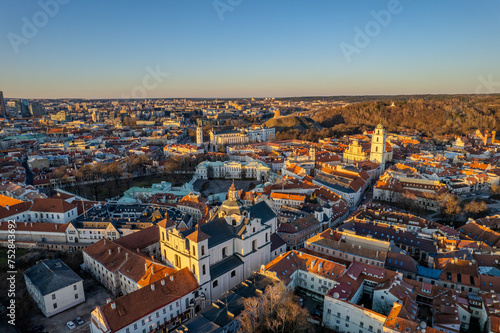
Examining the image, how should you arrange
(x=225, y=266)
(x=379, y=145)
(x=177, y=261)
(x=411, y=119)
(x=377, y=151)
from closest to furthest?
(x=177, y=261), (x=225, y=266), (x=379, y=145), (x=377, y=151), (x=411, y=119)

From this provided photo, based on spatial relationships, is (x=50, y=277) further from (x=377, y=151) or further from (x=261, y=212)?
(x=377, y=151)

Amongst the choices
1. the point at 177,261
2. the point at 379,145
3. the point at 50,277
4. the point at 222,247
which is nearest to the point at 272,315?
the point at 222,247

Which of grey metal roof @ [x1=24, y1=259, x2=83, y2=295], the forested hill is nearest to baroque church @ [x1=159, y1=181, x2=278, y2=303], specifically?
grey metal roof @ [x1=24, y1=259, x2=83, y2=295]

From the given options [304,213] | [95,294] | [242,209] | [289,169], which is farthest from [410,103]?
[95,294]

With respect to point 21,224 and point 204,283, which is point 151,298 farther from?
point 21,224

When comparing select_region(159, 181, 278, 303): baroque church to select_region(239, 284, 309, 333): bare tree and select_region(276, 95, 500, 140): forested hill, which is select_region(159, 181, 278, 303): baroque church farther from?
select_region(276, 95, 500, 140): forested hill

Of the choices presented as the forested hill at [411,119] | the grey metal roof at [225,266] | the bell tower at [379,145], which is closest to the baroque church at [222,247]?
the grey metal roof at [225,266]

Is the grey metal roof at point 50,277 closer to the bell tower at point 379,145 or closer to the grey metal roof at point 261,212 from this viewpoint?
the grey metal roof at point 261,212
